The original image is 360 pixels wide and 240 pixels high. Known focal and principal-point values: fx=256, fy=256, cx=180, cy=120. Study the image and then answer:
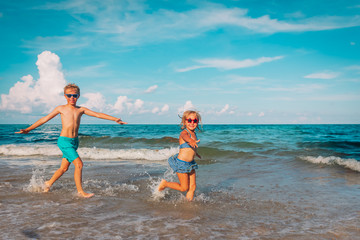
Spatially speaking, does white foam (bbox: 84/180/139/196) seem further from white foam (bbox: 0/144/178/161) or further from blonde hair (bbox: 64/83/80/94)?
white foam (bbox: 0/144/178/161)

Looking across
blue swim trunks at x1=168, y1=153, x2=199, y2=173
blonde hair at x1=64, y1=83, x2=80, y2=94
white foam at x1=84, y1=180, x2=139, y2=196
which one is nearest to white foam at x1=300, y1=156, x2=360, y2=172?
blue swim trunks at x1=168, y1=153, x2=199, y2=173

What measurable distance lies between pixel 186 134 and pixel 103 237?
216 cm

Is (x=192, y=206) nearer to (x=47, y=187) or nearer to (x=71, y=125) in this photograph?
(x=71, y=125)

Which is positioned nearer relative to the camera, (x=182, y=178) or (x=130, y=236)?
(x=130, y=236)

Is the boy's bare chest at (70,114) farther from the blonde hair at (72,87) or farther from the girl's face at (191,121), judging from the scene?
the girl's face at (191,121)

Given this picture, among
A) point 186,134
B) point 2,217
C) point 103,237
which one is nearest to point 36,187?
point 2,217

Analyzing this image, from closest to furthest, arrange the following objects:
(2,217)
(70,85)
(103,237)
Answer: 1. (103,237)
2. (2,217)
3. (70,85)

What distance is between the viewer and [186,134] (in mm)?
4539

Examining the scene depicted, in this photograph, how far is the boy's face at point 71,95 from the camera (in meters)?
4.91

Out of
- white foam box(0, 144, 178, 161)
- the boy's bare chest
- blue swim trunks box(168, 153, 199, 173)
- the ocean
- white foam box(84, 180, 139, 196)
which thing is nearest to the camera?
the ocean

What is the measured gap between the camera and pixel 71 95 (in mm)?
4922

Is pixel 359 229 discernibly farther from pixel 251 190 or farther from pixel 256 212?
pixel 251 190

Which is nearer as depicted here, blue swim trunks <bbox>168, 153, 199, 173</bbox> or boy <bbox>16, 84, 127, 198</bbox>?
blue swim trunks <bbox>168, 153, 199, 173</bbox>

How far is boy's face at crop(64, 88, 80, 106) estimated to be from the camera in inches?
193
